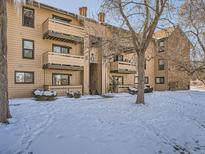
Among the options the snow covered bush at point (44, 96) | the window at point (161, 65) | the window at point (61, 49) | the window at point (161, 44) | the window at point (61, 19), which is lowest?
the snow covered bush at point (44, 96)

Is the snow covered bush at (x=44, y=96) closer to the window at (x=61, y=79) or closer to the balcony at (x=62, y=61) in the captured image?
the balcony at (x=62, y=61)

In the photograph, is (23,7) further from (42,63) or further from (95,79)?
(95,79)

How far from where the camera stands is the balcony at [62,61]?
17875mm

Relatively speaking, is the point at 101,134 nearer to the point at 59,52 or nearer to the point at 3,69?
the point at 3,69

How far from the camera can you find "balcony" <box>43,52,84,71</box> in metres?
17.9

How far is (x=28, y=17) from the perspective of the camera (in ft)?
59.0

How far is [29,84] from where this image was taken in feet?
58.1

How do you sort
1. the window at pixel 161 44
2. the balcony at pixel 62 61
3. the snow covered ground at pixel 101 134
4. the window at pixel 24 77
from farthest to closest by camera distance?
the window at pixel 161 44
the balcony at pixel 62 61
the window at pixel 24 77
the snow covered ground at pixel 101 134

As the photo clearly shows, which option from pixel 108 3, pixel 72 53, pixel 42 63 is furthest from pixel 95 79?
pixel 108 3

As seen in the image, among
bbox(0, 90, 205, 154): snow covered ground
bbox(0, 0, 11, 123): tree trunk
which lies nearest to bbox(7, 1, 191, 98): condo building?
bbox(0, 90, 205, 154): snow covered ground

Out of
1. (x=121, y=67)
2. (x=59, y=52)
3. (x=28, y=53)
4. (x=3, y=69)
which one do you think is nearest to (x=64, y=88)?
(x=59, y=52)

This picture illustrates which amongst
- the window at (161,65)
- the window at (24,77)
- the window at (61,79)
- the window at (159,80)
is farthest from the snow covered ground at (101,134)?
the window at (161,65)

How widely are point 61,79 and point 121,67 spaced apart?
7.34 meters

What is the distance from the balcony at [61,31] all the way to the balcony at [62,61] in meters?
1.63
